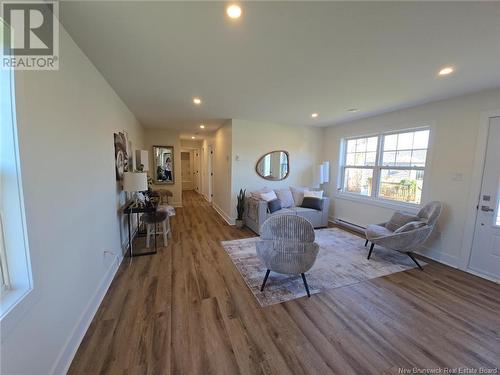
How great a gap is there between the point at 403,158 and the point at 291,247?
3013mm

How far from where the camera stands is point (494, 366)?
1.51 m

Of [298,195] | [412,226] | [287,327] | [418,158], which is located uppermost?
[418,158]

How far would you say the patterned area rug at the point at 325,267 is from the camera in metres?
2.38

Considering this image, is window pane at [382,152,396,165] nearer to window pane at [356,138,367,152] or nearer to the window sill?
window pane at [356,138,367,152]

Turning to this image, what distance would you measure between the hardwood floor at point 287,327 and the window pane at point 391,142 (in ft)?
7.41

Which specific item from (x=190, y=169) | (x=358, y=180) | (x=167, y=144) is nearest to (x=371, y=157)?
(x=358, y=180)

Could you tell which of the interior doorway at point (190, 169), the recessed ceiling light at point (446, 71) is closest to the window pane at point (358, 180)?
the recessed ceiling light at point (446, 71)

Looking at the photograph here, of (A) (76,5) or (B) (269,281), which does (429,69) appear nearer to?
(B) (269,281)

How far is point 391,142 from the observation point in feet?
13.0

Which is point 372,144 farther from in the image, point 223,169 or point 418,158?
point 223,169

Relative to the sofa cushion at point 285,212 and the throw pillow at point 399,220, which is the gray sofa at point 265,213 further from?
the throw pillow at point 399,220

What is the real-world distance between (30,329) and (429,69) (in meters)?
3.80

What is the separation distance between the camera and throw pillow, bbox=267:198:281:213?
420 centimetres

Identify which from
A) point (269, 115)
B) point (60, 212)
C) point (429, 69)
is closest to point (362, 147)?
point (269, 115)
